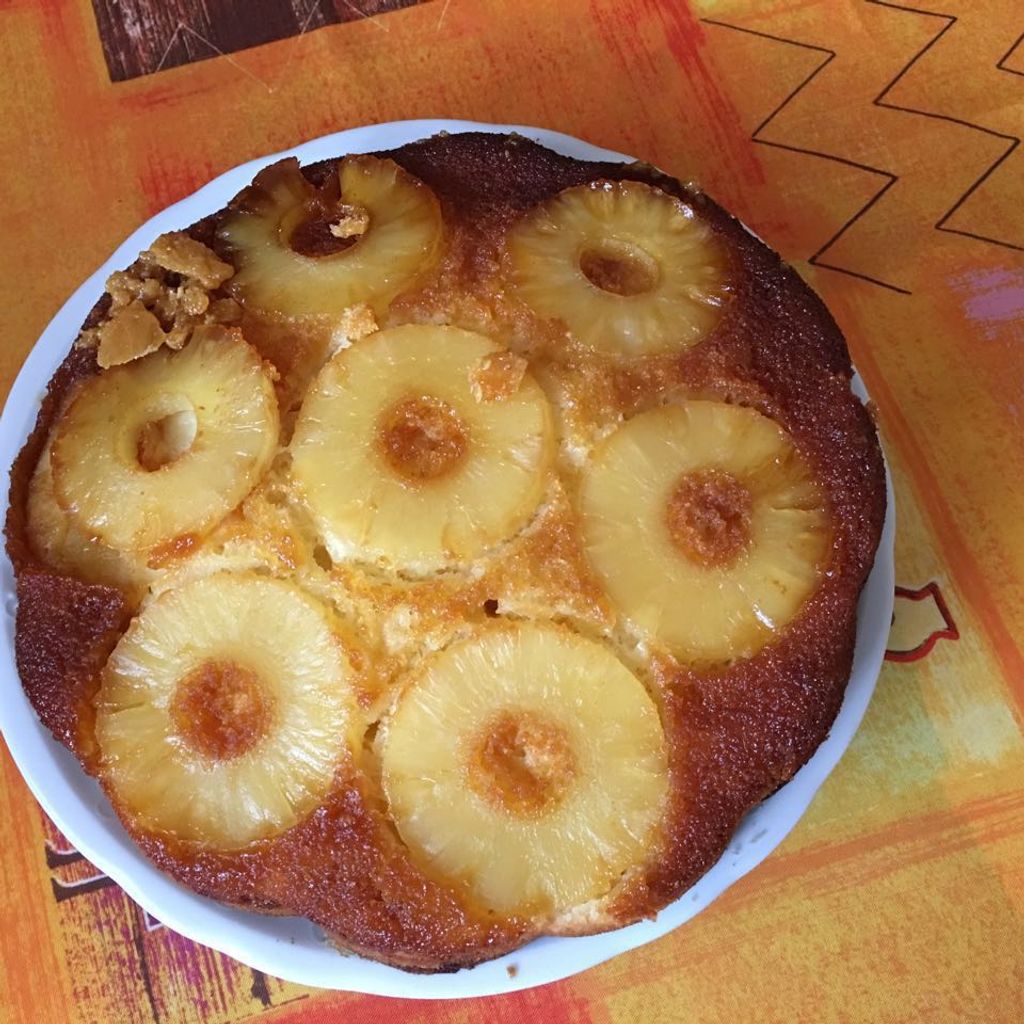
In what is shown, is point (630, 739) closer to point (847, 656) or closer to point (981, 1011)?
point (847, 656)

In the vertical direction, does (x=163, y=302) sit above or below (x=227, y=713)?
above

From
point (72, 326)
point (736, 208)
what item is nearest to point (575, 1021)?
point (72, 326)

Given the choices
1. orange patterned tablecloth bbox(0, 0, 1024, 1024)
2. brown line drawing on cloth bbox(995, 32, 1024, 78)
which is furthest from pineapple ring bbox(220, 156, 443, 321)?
brown line drawing on cloth bbox(995, 32, 1024, 78)

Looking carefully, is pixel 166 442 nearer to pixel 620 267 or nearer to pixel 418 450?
pixel 418 450

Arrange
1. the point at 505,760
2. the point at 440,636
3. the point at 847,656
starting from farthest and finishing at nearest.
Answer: the point at 847,656 < the point at 440,636 < the point at 505,760

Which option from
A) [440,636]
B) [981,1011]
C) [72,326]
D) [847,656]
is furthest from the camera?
[72,326]

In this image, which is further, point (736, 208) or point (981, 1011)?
point (736, 208)

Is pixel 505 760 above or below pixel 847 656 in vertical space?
above

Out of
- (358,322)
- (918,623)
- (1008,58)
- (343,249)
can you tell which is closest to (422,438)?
(358,322)

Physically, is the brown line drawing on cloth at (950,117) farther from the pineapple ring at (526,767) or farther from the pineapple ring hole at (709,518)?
the pineapple ring at (526,767)
